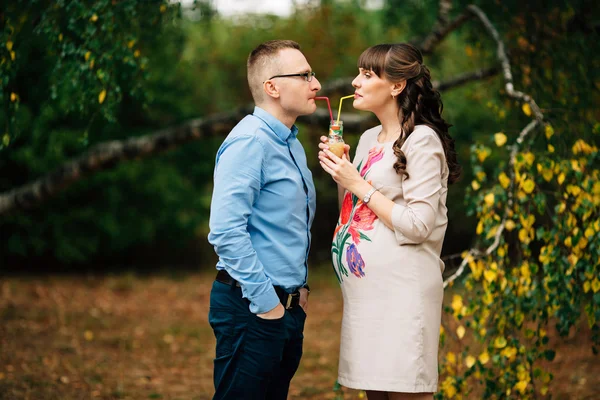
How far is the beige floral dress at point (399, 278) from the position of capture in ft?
9.05

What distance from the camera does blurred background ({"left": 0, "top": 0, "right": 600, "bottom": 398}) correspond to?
4086 millimetres

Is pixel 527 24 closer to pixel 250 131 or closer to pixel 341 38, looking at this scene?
pixel 250 131

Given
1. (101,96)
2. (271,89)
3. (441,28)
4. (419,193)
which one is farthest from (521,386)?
(441,28)

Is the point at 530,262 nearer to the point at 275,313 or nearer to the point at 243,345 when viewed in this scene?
the point at 275,313

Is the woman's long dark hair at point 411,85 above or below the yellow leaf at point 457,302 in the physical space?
above

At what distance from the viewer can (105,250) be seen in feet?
36.6

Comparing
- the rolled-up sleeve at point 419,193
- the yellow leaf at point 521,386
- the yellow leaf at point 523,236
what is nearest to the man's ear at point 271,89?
the rolled-up sleeve at point 419,193

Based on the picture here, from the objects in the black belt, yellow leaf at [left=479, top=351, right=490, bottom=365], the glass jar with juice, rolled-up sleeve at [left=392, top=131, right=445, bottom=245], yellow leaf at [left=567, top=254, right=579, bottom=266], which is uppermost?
the glass jar with juice

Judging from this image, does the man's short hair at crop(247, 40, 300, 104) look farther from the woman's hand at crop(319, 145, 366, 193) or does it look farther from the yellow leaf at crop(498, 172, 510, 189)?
the yellow leaf at crop(498, 172, 510, 189)

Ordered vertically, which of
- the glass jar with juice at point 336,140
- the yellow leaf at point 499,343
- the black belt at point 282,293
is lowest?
the yellow leaf at point 499,343

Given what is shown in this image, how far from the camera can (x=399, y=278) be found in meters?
2.82

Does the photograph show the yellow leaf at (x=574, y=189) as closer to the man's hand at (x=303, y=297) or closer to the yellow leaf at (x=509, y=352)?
the yellow leaf at (x=509, y=352)

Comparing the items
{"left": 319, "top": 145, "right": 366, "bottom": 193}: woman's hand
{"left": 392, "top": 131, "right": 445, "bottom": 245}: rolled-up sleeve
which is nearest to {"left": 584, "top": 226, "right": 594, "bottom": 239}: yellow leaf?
{"left": 392, "top": 131, "right": 445, "bottom": 245}: rolled-up sleeve

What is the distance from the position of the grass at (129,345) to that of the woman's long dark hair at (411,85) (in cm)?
230
